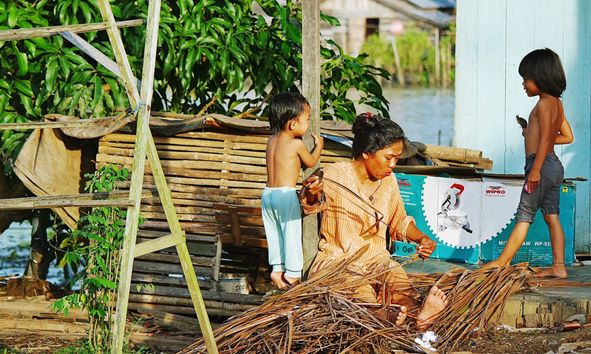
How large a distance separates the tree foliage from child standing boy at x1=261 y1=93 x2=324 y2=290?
202cm

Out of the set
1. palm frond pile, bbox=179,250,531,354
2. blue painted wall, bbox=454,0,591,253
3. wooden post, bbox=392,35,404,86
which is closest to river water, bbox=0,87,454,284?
wooden post, bbox=392,35,404,86

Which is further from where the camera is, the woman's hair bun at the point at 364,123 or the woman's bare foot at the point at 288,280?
the woman's bare foot at the point at 288,280

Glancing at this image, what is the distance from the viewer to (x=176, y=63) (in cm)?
844

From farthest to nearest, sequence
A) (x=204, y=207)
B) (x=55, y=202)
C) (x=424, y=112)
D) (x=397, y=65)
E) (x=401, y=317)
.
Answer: (x=397, y=65), (x=424, y=112), (x=204, y=207), (x=401, y=317), (x=55, y=202)

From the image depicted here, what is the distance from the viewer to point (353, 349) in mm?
5289

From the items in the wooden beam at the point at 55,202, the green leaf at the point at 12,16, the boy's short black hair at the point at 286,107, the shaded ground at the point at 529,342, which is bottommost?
the shaded ground at the point at 529,342

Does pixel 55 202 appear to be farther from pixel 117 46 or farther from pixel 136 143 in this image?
pixel 117 46

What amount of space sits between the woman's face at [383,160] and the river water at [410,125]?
5.44 metres

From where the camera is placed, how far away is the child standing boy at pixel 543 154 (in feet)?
22.3

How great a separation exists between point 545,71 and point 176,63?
117 inches

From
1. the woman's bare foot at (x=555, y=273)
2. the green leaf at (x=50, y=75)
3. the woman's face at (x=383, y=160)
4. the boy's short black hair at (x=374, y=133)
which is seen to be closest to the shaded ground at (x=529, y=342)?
the woman's bare foot at (x=555, y=273)

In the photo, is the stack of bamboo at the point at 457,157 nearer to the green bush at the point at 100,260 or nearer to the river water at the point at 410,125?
the green bush at the point at 100,260

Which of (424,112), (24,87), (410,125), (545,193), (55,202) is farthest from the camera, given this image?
(424,112)

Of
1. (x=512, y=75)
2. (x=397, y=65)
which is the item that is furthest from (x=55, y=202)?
(x=397, y=65)
